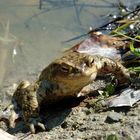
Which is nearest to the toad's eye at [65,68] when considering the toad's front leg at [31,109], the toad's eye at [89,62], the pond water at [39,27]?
the toad's eye at [89,62]

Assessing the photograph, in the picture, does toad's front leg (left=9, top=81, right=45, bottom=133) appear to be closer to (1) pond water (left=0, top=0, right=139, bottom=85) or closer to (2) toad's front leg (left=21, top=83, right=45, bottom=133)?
(2) toad's front leg (left=21, top=83, right=45, bottom=133)

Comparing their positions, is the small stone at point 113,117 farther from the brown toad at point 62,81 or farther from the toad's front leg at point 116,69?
the toad's front leg at point 116,69

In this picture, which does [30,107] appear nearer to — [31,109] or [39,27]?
[31,109]

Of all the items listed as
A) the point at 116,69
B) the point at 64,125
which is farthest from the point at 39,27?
the point at 64,125

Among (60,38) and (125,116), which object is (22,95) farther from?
(60,38)

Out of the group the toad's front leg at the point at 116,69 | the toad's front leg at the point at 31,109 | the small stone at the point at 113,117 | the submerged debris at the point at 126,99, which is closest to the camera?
the small stone at the point at 113,117

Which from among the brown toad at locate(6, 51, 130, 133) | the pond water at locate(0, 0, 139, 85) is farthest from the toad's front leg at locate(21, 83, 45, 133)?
the pond water at locate(0, 0, 139, 85)
